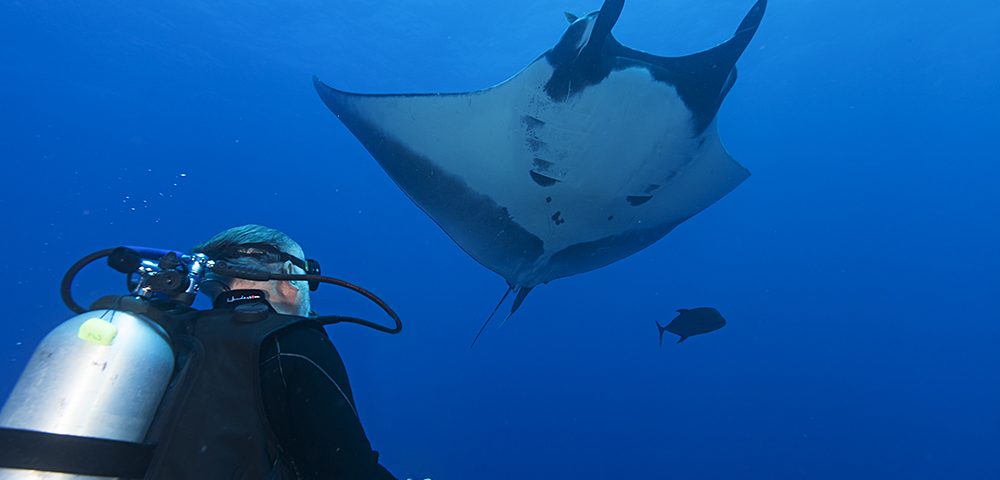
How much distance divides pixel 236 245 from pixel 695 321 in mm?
6355

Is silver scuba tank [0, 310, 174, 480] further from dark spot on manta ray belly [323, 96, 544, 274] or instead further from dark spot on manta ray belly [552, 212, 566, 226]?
dark spot on manta ray belly [552, 212, 566, 226]

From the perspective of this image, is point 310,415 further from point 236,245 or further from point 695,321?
point 695,321

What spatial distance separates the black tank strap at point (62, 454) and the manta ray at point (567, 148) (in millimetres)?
3171

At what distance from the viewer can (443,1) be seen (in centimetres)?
1560

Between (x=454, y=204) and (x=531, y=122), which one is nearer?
(x=531, y=122)

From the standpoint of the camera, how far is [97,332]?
3.77 feet

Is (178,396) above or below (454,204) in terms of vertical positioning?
below

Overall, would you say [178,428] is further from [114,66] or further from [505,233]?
[114,66]

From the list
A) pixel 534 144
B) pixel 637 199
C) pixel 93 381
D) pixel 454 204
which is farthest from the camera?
pixel 454 204

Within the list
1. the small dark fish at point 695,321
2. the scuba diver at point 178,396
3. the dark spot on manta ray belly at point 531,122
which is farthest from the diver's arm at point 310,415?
the small dark fish at point 695,321

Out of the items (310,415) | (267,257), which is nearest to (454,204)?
(267,257)

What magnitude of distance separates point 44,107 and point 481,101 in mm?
29146

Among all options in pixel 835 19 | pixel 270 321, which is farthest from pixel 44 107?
pixel 835 19

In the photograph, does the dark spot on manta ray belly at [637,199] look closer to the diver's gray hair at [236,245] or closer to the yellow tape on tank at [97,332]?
the diver's gray hair at [236,245]
